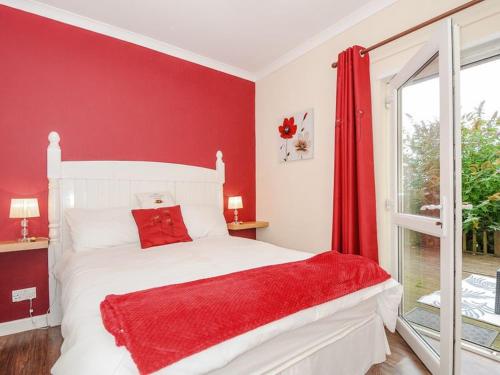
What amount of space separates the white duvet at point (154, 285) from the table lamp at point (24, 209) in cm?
44

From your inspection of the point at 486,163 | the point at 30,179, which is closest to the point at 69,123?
the point at 30,179

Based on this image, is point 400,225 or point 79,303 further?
point 400,225

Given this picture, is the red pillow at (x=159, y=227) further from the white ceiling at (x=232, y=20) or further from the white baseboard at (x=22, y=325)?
the white ceiling at (x=232, y=20)

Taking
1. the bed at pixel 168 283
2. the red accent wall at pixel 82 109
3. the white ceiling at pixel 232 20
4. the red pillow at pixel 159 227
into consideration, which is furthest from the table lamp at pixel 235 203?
the white ceiling at pixel 232 20

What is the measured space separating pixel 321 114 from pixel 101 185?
2312 millimetres

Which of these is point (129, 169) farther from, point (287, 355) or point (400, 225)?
point (400, 225)

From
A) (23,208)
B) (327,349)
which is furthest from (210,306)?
(23,208)

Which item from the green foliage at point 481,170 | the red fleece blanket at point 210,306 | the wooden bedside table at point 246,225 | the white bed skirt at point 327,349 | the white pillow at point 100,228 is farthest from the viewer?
the wooden bedside table at point 246,225

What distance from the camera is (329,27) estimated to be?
9.17 ft

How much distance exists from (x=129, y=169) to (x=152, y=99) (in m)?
0.81

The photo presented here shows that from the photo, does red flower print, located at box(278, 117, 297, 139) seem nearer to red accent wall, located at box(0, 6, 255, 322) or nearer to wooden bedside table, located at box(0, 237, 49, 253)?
red accent wall, located at box(0, 6, 255, 322)

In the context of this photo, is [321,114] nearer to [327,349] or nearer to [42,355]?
[327,349]

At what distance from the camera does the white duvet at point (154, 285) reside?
89cm

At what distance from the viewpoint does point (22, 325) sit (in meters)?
2.34
